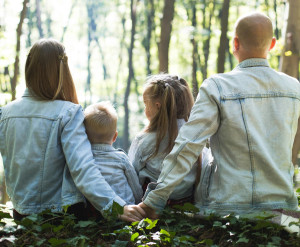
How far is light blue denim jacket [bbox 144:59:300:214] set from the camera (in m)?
2.99

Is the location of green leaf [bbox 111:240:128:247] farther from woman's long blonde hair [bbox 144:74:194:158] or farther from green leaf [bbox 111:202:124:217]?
woman's long blonde hair [bbox 144:74:194:158]

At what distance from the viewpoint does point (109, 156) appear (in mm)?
3539

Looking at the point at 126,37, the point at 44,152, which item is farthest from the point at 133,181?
the point at 126,37

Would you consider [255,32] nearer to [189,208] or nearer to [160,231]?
[189,208]

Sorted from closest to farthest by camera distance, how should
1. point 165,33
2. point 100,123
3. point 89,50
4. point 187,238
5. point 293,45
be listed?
point 187,238
point 100,123
point 293,45
point 165,33
point 89,50

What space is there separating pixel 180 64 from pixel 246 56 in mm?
22914

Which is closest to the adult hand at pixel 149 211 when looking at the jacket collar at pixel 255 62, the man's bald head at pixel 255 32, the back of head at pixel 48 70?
the back of head at pixel 48 70

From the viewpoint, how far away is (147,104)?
380 cm

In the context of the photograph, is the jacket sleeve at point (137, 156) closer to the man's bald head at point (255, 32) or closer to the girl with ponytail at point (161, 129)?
the girl with ponytail at point (161, 129)

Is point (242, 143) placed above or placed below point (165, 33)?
below

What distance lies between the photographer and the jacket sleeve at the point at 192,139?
117 inches

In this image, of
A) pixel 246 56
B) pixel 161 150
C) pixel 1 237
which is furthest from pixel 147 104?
pixel 1 237

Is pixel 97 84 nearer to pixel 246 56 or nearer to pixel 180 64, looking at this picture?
pixel 180 64

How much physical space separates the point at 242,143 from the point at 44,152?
162cm
